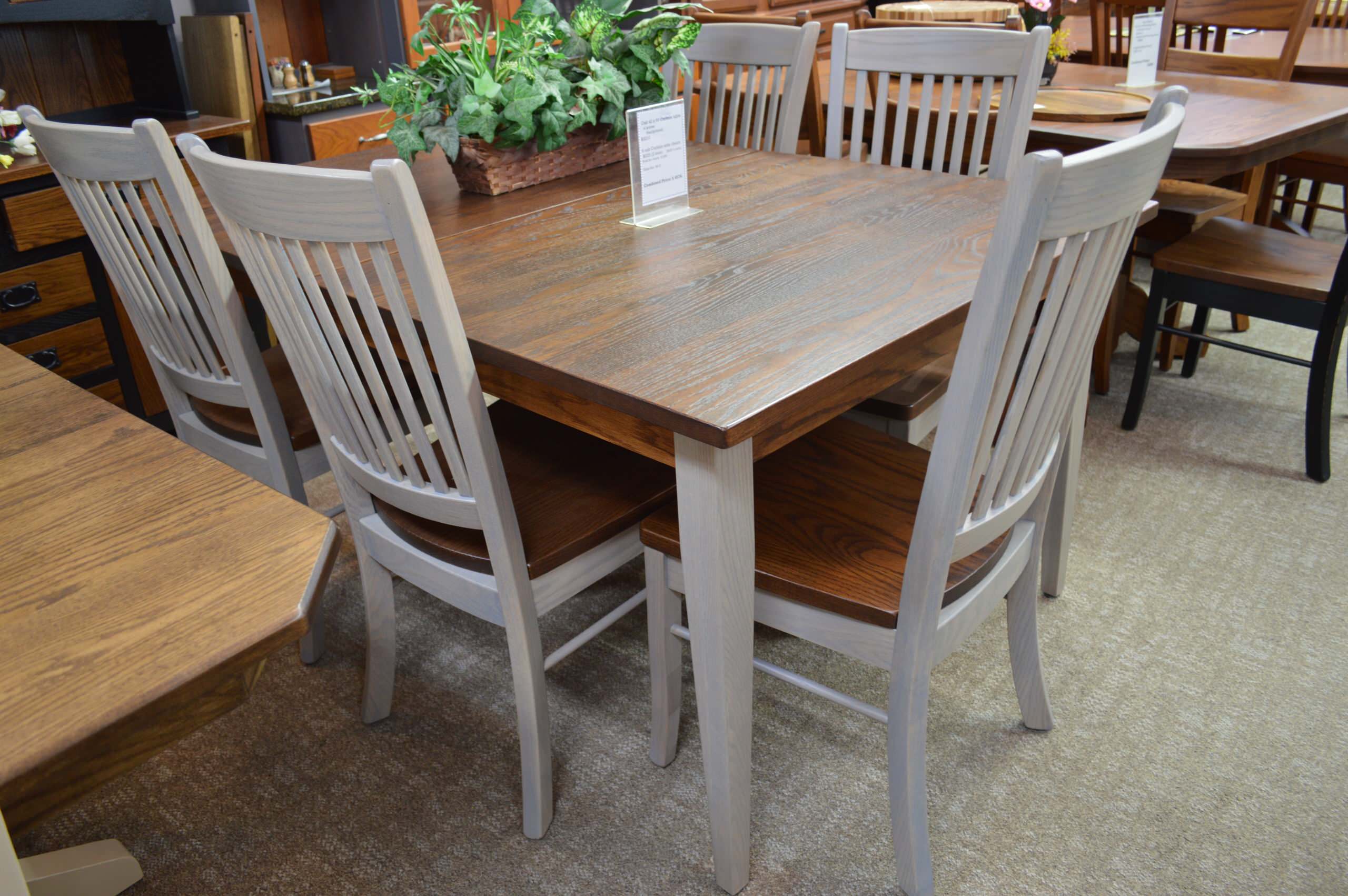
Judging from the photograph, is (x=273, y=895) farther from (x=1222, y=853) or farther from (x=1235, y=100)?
(x=1235, y=100)

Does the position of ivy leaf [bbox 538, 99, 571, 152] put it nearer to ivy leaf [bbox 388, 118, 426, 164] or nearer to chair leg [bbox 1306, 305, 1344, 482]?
ivy leaf [bbox 388, 118, 426, 164]

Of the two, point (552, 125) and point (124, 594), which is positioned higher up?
point (552, 125)

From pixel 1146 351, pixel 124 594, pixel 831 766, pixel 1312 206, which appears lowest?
pixel 831 766

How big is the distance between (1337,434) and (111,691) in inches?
106

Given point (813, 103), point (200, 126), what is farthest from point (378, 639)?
point (813, 103)

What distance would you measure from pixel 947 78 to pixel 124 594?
1.83 metres

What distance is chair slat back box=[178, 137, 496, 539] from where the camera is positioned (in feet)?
3.46

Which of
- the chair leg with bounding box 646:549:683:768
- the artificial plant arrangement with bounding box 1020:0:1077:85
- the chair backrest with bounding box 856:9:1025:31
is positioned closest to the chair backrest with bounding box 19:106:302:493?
the chair leg with bounding box 646:549:683:768

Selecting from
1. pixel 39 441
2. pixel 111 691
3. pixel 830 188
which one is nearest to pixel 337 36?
pixel 830 188

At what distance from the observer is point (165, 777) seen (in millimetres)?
1624

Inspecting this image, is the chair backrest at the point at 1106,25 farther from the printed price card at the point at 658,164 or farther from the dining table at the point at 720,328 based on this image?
the printed price card at the point at 658,164

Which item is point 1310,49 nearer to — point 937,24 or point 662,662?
point 937,24

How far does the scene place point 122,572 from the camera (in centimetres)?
77

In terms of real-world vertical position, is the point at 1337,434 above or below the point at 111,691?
below
